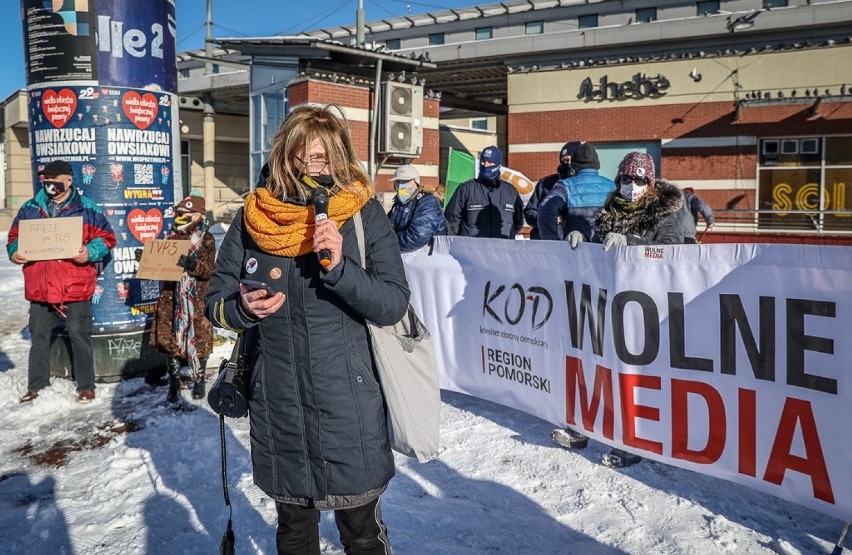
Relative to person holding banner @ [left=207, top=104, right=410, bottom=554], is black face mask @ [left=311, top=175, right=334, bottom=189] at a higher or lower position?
higher

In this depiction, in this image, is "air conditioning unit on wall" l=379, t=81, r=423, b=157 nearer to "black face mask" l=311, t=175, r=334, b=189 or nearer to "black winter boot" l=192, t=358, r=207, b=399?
"black winter boot" l=192, t=358, r=207, b=399

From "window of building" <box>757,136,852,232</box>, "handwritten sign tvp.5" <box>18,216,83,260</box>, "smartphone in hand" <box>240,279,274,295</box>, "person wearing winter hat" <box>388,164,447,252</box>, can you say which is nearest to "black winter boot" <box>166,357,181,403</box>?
"handwritten sign tvp.5" <box>18,216,83,260</box>

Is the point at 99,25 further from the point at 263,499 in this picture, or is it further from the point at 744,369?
the point at 744,369

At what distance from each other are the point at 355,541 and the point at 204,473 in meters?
2.27

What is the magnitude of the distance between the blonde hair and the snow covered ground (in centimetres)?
197

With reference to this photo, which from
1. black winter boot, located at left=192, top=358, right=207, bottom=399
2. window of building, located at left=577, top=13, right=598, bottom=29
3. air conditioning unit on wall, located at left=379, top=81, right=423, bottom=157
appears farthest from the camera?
window of building, located at left=577, top=13, right=598, bottom=29

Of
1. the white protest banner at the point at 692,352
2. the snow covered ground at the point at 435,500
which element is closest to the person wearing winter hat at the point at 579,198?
the white protest banner at the point at 692,352

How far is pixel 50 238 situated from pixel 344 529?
15.0 ft

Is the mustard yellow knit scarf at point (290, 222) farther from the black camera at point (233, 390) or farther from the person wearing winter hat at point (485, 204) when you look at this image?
the person wearing winter hat at point (485, 204)

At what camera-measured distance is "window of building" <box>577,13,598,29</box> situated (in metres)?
40.6

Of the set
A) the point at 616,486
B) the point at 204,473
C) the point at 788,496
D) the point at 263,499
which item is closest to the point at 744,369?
the point at 788,496

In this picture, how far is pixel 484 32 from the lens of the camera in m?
44.8

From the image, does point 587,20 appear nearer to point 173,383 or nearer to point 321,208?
point 173,383

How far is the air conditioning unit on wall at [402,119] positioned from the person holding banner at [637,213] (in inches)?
573
